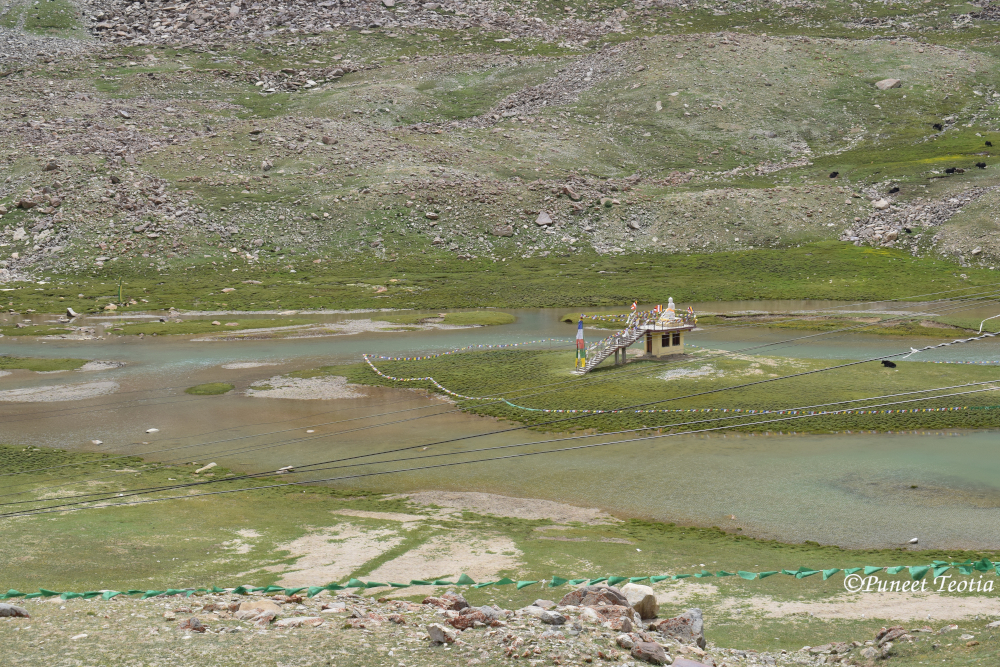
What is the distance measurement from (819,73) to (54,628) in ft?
561

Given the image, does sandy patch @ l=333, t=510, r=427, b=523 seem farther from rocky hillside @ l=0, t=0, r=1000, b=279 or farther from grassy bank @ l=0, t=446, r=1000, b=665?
rocky hillside @ l=0, t=0, r=1000, b=279

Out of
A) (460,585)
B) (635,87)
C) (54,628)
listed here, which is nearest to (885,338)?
(460,585)

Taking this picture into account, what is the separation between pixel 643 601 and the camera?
20781mm

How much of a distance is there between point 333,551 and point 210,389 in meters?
32.6

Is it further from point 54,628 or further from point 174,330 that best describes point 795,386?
point 174,330

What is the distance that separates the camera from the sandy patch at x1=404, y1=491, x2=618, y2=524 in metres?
34.2

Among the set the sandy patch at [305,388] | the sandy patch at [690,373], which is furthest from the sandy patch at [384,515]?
the sandy patch at [690,373]

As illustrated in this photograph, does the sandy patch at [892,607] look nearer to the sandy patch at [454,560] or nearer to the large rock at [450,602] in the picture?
the large rock at [450,602]

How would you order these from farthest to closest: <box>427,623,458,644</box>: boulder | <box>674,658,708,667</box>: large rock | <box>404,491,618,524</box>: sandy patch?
<box>404,491,618,524</box>: sandy patch < <box>427,623,458,644</box>: boulder < <box>674,658,708,667</box>: large rock

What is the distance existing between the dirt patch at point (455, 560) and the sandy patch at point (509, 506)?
3.64 m

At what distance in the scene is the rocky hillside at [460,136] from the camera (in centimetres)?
12156

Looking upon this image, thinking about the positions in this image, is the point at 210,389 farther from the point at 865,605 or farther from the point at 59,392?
the point at 865,605

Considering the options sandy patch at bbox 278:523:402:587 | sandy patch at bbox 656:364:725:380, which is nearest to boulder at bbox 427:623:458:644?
sandy patch at bbox 278:523:402:587

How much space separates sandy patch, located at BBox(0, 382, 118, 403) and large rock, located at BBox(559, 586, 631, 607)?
45.3 meters
